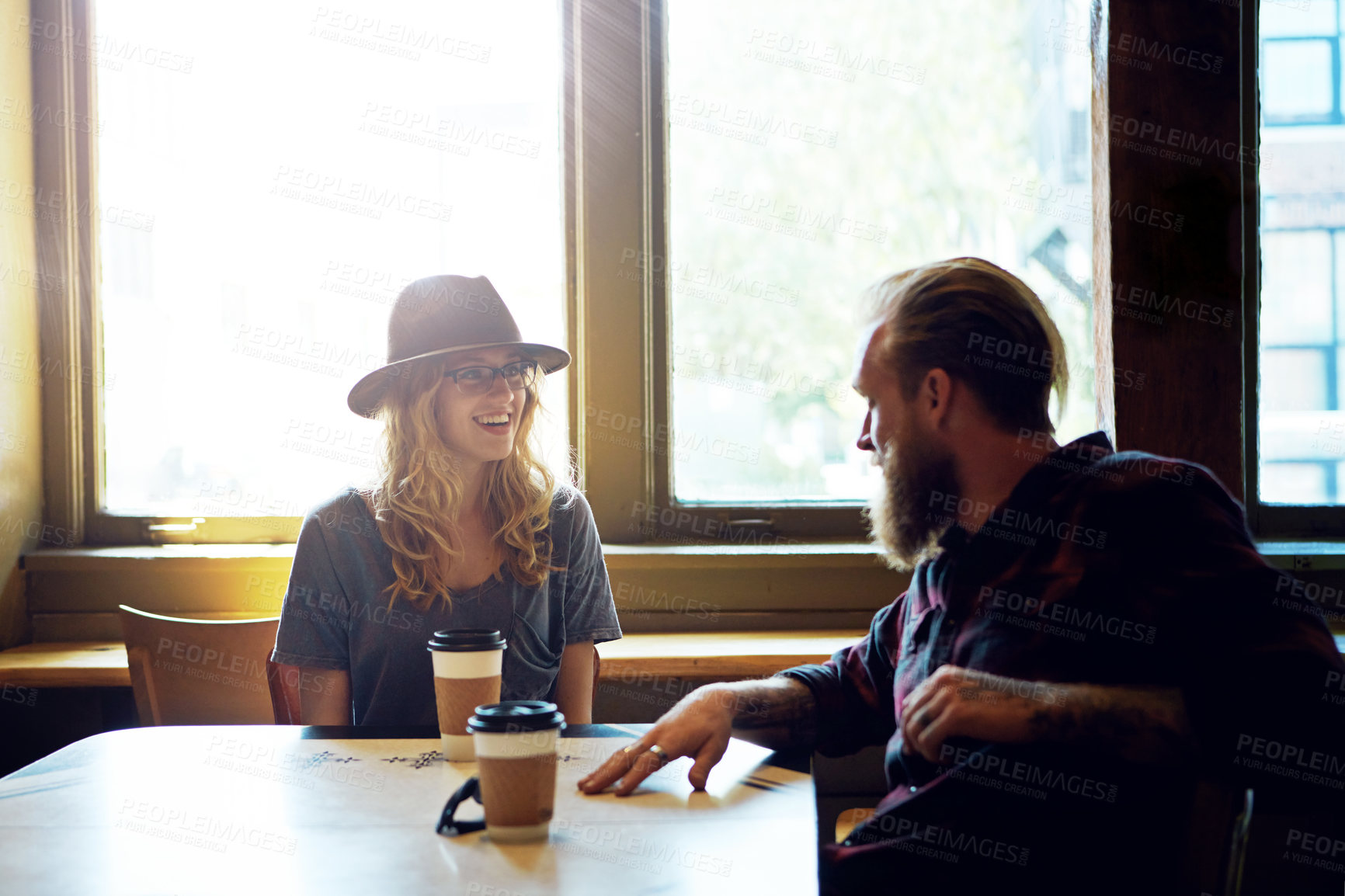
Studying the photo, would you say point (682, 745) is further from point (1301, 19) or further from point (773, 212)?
point (1301, 19)

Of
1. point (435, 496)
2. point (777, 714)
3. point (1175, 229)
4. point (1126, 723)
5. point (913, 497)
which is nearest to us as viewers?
point (1126, 723)

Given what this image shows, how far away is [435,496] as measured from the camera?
196 cm

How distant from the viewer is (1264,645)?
3.76 ft

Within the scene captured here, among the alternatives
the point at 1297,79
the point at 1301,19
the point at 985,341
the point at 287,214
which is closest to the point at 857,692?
the point at 985,341

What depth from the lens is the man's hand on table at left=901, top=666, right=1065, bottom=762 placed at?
1222 mm

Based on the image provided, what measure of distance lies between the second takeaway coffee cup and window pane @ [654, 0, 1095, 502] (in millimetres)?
1677

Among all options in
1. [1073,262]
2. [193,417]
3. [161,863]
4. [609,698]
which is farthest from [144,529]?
[1073,262]

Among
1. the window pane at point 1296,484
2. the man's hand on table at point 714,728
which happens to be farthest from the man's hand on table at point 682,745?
the window pane at point 1296,484

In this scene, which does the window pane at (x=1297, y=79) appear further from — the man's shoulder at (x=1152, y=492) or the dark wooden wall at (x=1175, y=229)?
the man's shoulder at (x=1152, y=492)

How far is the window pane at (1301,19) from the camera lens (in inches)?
114

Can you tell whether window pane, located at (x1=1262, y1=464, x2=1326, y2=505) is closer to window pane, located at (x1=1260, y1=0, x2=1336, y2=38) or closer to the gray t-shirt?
window pane, located at (x1=1260, y1=0, x2=1336, y2=38)

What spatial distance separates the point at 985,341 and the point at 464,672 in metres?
0.89

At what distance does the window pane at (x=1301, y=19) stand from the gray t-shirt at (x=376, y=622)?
2.61m

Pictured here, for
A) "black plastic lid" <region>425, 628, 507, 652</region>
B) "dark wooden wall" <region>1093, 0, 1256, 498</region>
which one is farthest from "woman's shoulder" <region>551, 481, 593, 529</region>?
"dark wooden wall" <region>1093, 0, 1256, 498</region>
